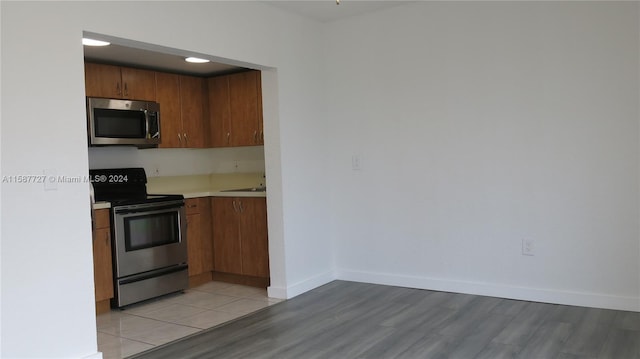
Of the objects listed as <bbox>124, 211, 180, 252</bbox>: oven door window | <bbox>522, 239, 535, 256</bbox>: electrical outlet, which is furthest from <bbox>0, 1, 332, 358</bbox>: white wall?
<bbox>522, 239, 535, 256</bbox>: electrical outlet

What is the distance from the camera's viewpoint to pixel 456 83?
418 centimetres

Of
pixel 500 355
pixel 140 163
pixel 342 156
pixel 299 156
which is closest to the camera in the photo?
pixel 500 355

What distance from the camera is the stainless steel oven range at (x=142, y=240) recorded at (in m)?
4.20

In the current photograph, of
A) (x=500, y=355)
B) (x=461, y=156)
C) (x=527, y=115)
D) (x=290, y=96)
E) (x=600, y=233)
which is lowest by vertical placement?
(x=500, y=355)

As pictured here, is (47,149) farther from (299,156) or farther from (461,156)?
(461,156)

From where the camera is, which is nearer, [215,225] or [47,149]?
[47,149]

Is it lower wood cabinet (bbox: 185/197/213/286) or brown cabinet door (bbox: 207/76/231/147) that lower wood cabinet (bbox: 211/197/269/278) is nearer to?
lower wood cabinet (bbox: 185/197/213/286)

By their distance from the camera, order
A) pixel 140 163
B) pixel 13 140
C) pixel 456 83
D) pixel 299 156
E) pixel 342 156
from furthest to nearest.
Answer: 1. pixel 140 163
2. pixel 342 156
3. pixel 299 156
4. pixel 456 83
5. pixel 13 140

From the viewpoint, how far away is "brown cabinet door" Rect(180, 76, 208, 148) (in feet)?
17.5

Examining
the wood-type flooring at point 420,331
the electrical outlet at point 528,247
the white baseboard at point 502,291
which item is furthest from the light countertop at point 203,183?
the electrical outlet at point 528,247

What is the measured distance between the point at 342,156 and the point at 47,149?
261 centimetres

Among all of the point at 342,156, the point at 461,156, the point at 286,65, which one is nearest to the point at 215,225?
the point at 342,156

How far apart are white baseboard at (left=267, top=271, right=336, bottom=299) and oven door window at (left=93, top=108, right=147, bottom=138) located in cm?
184

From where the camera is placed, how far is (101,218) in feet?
13.5
